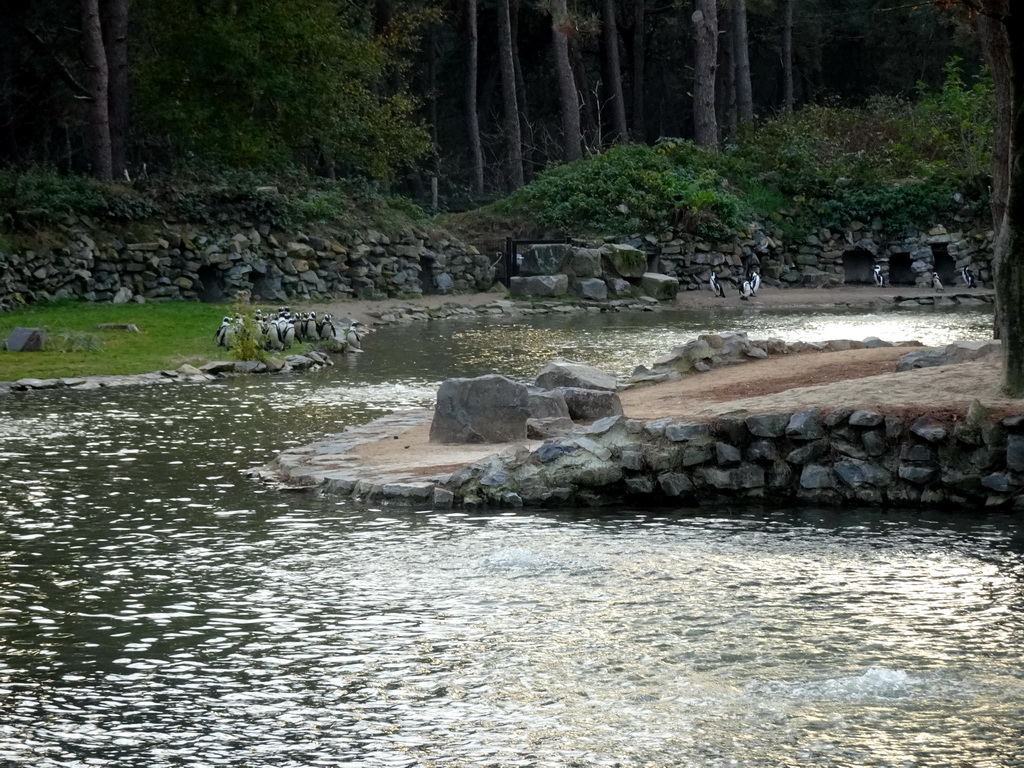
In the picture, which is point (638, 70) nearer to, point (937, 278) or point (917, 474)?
point (937, 278)

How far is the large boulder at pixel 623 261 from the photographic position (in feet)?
140

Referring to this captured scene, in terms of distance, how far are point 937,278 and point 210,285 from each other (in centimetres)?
2242

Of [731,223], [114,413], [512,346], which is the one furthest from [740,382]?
[731,223]

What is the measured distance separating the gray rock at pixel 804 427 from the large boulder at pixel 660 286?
29663 millimetres

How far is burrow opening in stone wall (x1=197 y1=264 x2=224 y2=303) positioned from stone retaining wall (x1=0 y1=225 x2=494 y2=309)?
1.1 inches

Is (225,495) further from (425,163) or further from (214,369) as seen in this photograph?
(425,163)

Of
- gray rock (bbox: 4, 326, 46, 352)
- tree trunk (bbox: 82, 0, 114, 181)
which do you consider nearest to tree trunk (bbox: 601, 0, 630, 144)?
tree trunk (bbox: 82, 0, 114, 181)

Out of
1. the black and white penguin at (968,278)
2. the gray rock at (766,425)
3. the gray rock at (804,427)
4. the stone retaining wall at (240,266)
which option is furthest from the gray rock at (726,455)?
the black and white penguin at (968,278)

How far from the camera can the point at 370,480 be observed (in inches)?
516

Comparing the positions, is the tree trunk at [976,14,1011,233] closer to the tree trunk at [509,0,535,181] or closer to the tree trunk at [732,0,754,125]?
the tree trunk at [732,0,754,125]

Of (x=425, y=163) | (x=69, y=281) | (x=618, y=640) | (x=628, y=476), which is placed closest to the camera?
(x=618, y=640)

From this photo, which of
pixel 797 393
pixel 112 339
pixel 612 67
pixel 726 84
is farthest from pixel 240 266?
pixel 726 84

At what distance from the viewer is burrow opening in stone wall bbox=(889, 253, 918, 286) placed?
47.0 meters

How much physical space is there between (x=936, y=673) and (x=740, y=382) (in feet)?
30.5
